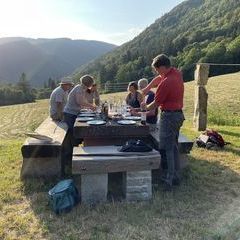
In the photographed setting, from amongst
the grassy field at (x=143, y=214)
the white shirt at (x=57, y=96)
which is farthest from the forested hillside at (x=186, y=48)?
the grassy field at (x=143, y=214)

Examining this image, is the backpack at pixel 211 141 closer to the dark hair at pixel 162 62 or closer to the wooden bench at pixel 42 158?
the wooden bench at pixel 42 158

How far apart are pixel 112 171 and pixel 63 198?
773 millimetres

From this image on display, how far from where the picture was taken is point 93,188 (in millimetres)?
5949

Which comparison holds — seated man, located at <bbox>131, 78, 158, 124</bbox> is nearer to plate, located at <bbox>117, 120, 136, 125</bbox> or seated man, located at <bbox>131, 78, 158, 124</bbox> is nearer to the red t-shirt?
plate, located at <bbox>117, 120, 136, 125</bbox>

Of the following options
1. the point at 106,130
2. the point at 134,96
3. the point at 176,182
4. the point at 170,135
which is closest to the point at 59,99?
the point at 134,96

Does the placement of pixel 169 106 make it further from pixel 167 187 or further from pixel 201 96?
pixel 201 96

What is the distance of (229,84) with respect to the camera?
33.9 meters

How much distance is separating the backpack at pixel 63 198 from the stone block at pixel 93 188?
144mm

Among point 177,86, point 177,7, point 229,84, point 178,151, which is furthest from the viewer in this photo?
point 177,7

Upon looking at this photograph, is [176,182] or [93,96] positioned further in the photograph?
[93,96]

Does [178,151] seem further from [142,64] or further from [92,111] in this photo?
[142,64]

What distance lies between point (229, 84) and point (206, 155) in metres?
26.2

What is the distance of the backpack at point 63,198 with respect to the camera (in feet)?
18.4

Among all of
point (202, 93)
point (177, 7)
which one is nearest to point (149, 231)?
point (202, 93)
